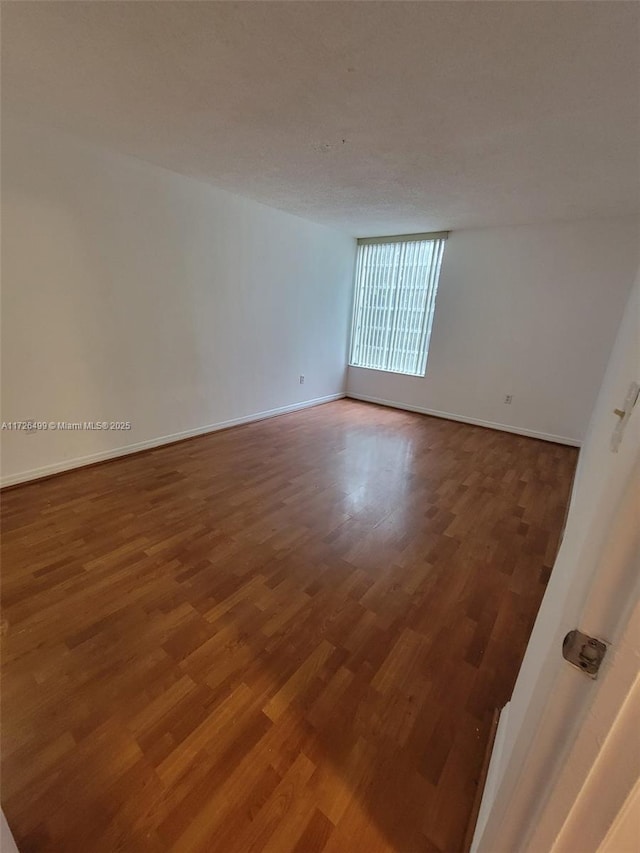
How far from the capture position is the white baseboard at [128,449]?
259 cm

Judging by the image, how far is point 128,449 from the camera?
10.4 ft

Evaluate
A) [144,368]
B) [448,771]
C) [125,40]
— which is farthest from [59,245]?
[448,771]

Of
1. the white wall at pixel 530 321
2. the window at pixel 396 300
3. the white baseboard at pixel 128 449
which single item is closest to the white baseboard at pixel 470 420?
the white wall at pixel 530 321

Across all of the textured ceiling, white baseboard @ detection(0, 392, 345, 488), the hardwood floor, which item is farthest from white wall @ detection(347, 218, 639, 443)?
white baseboard @ detection(0, 392, 345, 488)

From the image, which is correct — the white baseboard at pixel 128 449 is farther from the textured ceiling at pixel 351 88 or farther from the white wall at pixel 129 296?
the textured ceiling at pixel 351 88

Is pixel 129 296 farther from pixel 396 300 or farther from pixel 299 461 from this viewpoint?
pixel 396 300

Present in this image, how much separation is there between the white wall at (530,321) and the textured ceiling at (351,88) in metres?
0.97

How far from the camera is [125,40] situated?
144 centimetres

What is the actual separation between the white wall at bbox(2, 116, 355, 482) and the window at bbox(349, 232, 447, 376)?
1038 millimetres

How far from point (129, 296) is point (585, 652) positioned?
341 cm

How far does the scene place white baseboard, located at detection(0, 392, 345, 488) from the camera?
259 cm

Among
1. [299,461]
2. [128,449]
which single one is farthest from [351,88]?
[128,449]

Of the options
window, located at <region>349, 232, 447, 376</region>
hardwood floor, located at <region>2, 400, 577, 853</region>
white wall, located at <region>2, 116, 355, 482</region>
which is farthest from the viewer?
window, located at <region>349, 232, 447, 376</region>

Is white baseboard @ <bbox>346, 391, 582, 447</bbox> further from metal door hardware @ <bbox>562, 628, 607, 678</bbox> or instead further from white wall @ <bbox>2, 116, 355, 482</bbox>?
metal door hardware @ <bbox>562, 628, 607, 678</bbox>
